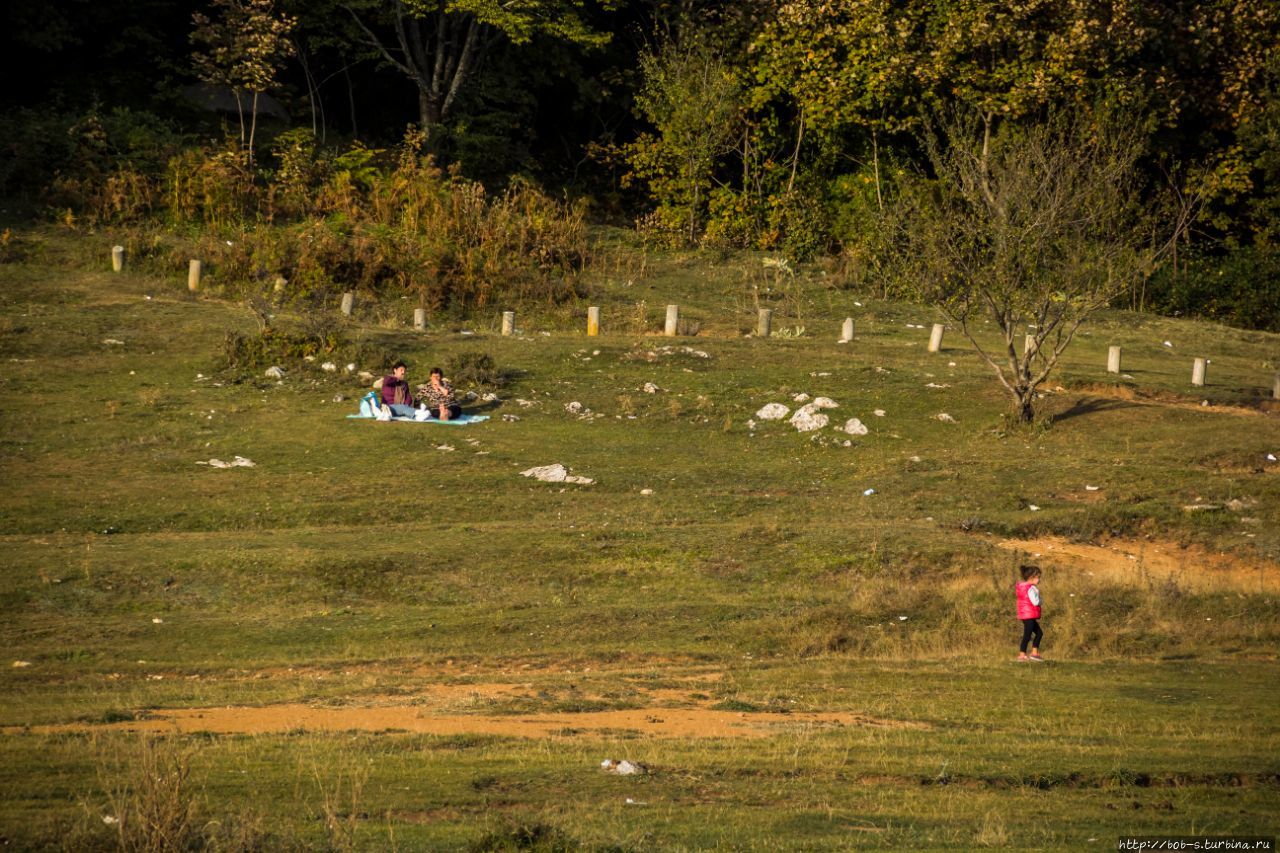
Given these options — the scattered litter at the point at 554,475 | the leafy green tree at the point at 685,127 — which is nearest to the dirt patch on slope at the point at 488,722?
the scattered litter at the point at 554,475

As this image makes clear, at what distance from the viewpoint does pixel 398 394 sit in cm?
2825

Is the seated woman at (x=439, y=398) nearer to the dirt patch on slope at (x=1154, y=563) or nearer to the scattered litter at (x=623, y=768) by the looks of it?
the dirt patch on slope at (x=1154, y=563)

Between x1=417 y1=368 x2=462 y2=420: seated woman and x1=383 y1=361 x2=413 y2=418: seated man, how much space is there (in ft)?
1.07

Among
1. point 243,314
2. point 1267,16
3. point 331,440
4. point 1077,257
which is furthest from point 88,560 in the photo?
point 1267,16

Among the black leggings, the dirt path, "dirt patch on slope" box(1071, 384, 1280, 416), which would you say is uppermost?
"dirt patch on slope" box(1071, 384, 1280, 416)

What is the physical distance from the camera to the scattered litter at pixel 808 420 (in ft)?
92.4

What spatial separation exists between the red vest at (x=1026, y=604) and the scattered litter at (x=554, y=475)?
9.04 m

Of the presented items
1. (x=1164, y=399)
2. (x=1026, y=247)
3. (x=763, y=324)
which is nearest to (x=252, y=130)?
(x=763, y=324)

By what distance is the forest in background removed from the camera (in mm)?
41875

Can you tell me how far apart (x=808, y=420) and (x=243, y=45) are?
23.8 meters

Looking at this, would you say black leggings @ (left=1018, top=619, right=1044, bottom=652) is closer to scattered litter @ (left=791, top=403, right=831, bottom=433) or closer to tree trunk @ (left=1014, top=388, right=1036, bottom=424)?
scattered litter @ (left=791, top=403, right=831, bottom=433)

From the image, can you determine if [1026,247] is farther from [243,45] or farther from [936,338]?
[243,45]

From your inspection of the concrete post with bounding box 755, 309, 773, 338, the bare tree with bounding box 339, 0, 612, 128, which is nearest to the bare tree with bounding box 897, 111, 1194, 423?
the concrete post with bounding box 755, 309, 773, 338

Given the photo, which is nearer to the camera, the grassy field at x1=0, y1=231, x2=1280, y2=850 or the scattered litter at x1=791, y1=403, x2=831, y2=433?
the grassy field at x1=0, y1=231, x2=1280, y2=850
